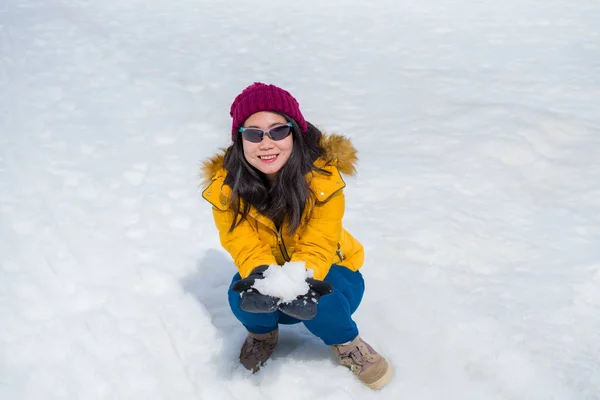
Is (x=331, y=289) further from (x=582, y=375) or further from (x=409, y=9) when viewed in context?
(x=409, y=9)

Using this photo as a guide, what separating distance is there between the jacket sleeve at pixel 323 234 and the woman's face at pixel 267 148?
0.21 metres

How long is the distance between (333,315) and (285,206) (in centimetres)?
42

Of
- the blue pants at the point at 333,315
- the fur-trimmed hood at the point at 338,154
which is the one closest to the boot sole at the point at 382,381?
the blue pants at the point at 333,315

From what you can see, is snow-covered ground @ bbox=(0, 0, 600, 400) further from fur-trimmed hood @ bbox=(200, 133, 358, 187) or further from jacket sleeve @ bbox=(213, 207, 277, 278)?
fur-trimmed hood @ bbox=(200, 133, 358, 187)

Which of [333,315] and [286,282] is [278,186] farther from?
[333,315]

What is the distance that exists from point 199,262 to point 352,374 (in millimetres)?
1057

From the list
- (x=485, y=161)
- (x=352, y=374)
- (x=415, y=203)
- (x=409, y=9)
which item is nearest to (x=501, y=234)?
(x=415, y=203)

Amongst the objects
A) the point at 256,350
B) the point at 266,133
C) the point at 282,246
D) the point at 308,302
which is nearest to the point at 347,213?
the point at 282,246

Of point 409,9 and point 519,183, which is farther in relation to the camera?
point 409,9

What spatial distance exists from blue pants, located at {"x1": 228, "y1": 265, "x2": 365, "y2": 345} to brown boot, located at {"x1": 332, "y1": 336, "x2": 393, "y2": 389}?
0.14ft

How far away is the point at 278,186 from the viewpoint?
6.89ft

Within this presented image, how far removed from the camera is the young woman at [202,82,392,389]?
2066 mm

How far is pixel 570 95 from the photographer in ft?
15.6

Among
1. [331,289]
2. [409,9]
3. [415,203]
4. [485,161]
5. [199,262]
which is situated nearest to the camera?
[331,289]
